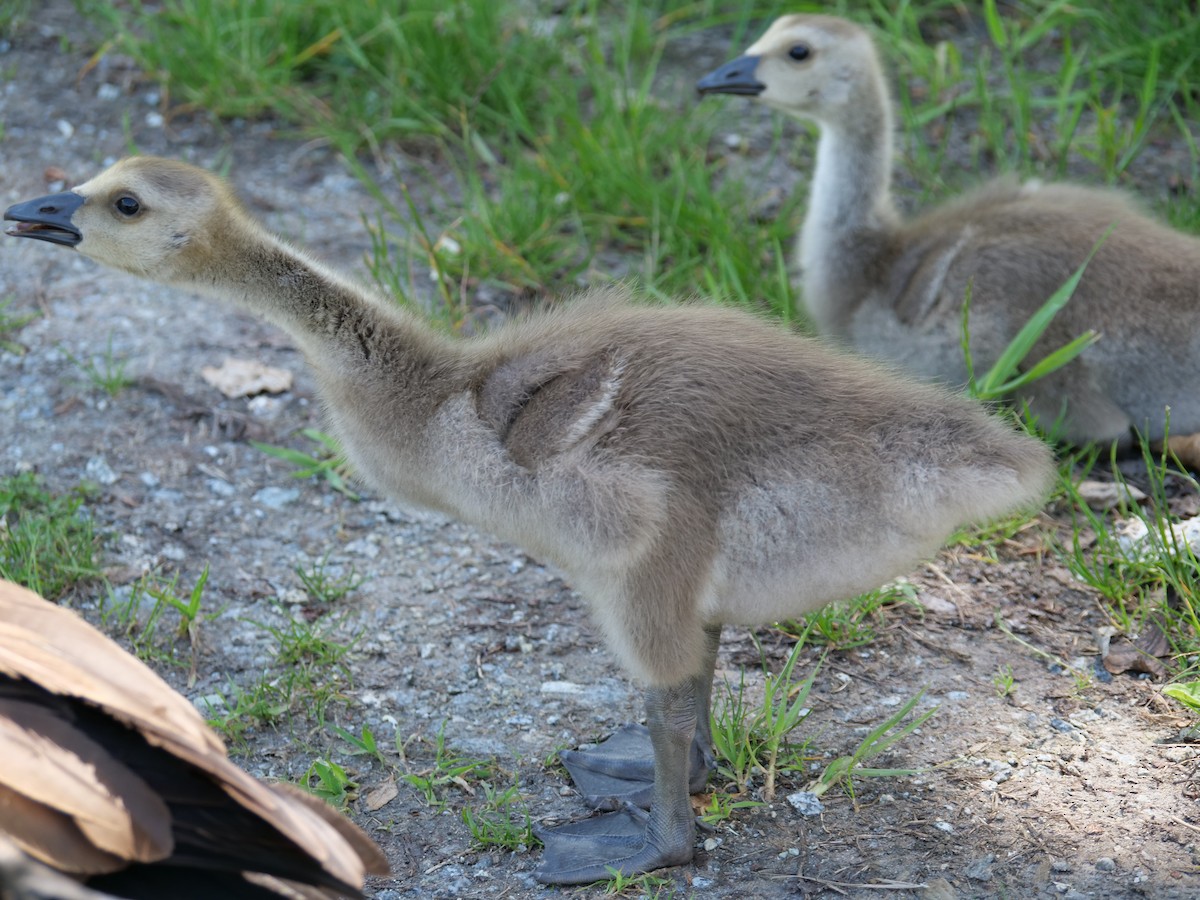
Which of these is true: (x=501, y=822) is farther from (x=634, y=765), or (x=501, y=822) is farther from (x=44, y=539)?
(x=44, y=539)

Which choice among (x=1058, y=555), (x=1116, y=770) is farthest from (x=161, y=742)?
(x=1058, y=555)

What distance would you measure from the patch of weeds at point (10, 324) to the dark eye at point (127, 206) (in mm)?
1548

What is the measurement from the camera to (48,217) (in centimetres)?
334

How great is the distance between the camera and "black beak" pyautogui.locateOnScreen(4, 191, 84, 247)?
333 centimetres

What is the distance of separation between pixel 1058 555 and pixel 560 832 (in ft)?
5.57

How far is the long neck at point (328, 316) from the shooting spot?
3.21 m

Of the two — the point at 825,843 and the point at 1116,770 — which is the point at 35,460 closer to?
the point at 825,843

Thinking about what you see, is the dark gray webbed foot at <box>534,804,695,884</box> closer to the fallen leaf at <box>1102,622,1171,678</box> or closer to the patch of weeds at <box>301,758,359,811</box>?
the patch of weeds at <box>301,758,359,811</box>

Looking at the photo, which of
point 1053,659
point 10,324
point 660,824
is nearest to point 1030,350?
point 1053,659

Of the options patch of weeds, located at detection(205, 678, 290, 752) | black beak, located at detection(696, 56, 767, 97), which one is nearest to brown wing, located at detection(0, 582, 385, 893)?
patch of weeds, located at detection(205, 678, 290, 752)

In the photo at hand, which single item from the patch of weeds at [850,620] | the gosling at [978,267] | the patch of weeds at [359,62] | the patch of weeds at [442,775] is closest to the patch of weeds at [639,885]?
the patch of weeds at [442,775]

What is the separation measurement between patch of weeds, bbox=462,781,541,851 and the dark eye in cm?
156

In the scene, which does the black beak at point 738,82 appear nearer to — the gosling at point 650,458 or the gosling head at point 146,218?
the gosling at point 650,458

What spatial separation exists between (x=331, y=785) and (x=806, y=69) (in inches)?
115
